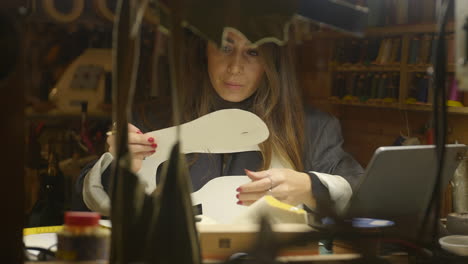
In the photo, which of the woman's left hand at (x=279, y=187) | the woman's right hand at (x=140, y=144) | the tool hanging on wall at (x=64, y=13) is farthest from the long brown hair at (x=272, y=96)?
the tool hanging on wall at (x=64, y=13)

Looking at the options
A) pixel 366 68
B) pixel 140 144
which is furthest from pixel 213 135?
pixel 366 68

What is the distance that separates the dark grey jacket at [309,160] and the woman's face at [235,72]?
20 cm

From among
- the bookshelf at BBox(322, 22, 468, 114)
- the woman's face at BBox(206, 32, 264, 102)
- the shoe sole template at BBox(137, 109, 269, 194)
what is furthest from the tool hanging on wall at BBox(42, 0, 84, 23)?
the bookshelf at BBox(322, 22, 468, 114)

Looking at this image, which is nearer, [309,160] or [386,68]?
[309,160]

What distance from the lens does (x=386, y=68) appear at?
4.43 m

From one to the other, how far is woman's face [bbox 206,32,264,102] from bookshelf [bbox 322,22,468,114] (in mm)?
1749

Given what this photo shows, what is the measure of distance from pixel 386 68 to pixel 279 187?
3.06 meters

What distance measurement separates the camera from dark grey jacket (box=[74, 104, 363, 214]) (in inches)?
77.4

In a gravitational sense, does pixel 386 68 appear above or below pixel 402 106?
above

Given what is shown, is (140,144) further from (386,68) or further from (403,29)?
(386,68)

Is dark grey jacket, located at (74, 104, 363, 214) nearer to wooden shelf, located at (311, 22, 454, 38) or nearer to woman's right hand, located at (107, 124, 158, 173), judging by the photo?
woman's right hand, located at (107, 124, 158, 173)

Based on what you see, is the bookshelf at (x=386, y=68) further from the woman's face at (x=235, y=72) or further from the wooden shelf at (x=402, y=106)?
the woman's face at (x=235, y=72)

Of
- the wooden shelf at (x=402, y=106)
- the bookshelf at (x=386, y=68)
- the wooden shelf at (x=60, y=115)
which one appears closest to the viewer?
the wooden shelf at (x=60, y=115)

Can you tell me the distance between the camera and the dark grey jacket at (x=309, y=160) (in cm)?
196
